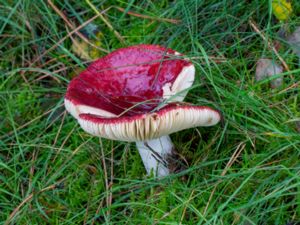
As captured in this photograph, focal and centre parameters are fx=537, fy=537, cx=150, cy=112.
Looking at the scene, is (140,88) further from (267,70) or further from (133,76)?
(267,70)

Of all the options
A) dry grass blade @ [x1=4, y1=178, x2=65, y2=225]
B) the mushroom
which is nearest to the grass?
dry grass blade @ [x1=4, y1=178, x2=65, y2=225]

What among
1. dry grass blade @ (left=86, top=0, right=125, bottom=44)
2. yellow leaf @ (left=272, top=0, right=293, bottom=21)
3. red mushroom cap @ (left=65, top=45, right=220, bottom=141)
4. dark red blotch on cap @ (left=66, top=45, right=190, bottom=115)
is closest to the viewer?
red mushroom cap @ (left=65, top=45, right=220, bottom=141)

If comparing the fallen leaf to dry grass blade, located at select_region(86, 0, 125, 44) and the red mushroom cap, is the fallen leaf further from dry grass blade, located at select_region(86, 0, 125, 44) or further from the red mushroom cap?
dry grass blade, located at select_region(86, 0, 125, 44)

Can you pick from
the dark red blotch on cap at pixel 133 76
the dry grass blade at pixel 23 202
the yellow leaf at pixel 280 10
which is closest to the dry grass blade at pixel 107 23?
the dark red blotch on cap at pixel 133 76

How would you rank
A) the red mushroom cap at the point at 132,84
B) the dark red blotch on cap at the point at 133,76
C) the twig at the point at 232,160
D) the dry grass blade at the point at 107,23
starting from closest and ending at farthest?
1. the twig at the point at 232,160
2. the red mushroom cap at the point at 132,84
3. the dark red blotch on cap at the point at 133,76
4. the dry grass blade at the point at 107,23

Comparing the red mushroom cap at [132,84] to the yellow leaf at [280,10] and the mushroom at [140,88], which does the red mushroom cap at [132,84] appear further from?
the yellow leaf at [280,10]

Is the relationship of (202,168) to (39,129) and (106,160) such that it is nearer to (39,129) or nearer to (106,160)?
(106,160)
